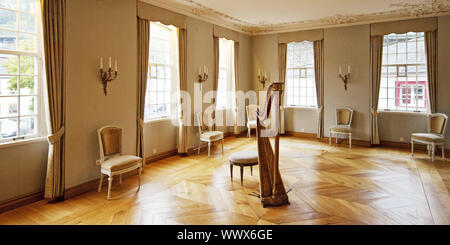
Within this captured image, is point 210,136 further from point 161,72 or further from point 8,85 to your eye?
point 8,85

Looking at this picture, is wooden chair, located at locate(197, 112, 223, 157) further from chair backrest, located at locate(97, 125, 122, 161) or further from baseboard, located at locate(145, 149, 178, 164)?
chair backrest, located at locate(97, 125, 122, 161)

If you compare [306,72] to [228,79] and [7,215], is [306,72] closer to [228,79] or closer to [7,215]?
[228,79]

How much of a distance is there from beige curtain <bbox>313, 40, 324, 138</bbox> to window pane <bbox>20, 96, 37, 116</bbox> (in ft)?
21.4

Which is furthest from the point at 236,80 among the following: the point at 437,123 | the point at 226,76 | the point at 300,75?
the point at 437,123

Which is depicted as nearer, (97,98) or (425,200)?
(425,200)

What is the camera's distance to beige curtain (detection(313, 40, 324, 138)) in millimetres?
7715

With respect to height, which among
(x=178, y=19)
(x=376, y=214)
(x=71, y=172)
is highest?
(x=178, y=19)

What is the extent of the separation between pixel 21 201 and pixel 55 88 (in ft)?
4.77

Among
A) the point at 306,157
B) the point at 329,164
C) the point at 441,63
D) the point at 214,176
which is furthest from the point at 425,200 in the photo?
the point at 441,63

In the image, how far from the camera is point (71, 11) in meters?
3.79

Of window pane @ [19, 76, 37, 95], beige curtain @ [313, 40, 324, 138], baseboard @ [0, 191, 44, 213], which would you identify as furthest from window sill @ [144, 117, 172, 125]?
beige curtain @ [313, 40, 324, 138]

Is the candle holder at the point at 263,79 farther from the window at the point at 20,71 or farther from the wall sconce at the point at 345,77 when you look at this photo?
the window at the point at 20,71

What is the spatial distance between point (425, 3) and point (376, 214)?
4.88 m

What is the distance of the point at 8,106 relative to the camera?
3.45m
